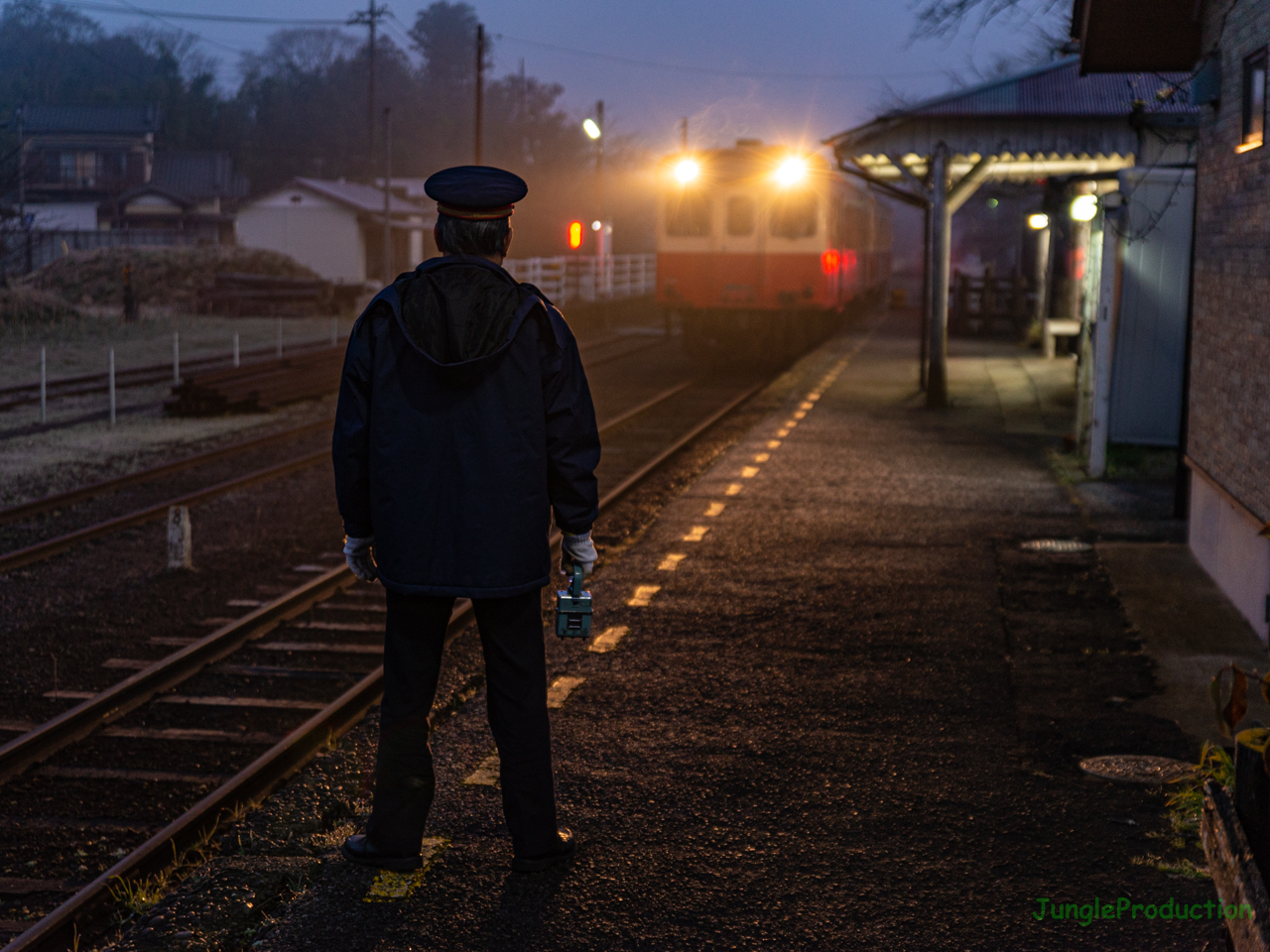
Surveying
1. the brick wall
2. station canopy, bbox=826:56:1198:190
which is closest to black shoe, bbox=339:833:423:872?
the brick wall

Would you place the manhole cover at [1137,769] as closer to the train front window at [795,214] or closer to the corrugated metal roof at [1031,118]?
the corrugated metal roof at [1031,118]

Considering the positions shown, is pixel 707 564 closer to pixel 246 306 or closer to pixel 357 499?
pixel 357 499

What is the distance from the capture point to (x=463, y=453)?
11.2ft

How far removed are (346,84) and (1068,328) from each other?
66.4m

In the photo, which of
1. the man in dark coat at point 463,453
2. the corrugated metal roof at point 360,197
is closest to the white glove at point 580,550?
the man in dark coat at point 463,453

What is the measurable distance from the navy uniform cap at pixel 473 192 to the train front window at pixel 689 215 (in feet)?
61.4

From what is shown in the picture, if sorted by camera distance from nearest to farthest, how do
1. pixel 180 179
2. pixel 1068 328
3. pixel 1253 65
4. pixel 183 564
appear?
pixel 1253 65
pixel 183 564
pixel 1068 328
pixel 180 179

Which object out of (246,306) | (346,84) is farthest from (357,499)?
(346,84)

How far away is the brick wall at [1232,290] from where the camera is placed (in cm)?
675

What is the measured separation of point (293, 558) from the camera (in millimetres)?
8977

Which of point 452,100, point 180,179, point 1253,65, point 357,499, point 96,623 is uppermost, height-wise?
point 452,100

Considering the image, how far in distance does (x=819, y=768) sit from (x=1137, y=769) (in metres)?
1.08

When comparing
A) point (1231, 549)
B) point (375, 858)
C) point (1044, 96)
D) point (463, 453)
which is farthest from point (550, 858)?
point (1044, 96)

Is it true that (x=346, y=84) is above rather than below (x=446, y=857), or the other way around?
above
